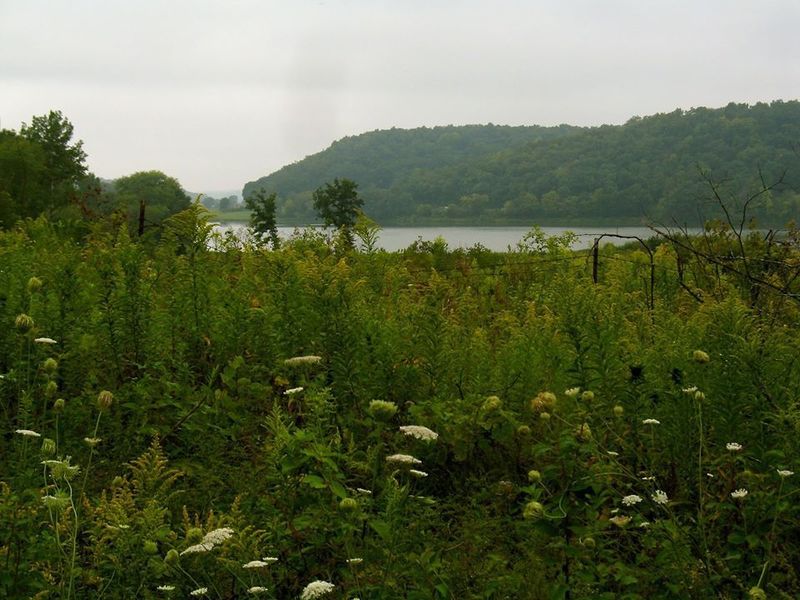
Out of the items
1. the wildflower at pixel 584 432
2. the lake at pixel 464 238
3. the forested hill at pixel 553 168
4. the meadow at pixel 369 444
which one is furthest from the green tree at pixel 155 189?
the wildflower at pixel 584 432

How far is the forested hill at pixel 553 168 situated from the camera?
1837 inches

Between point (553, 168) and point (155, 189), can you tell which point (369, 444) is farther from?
point (155, 189)

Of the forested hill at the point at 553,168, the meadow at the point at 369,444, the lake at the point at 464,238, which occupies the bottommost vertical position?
the meadow at the point at 369,444

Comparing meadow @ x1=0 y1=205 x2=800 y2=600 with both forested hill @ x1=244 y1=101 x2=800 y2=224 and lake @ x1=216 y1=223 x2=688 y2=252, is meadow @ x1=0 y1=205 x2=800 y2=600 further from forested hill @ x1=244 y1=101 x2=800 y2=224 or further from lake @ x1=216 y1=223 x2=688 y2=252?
forested hill @ x1=244 y1=101 x2=800 y2=224

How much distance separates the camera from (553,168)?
83.7m

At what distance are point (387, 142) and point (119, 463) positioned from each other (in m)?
122

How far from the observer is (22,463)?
11.2 feet

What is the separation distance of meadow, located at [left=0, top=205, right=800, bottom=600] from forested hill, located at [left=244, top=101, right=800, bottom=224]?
1299cm

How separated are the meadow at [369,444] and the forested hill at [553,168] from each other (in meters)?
13.0

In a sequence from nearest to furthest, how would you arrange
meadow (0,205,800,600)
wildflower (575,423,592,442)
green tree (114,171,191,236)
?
1. meadow (0,205,800,600)
2. wildflower (575,423,592,442)
3. green tree (114,171,191,236)

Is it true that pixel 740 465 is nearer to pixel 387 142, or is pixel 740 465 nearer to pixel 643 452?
pixel 643 452

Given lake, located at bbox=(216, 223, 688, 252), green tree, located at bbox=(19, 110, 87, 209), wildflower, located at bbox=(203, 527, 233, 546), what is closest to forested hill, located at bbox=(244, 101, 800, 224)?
lake, located at bbox=(216, 223, 688, 252)

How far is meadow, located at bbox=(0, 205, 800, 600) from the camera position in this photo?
9.74 ft

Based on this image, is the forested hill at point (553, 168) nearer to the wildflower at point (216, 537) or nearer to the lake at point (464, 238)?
the lake at point (464, 238)
